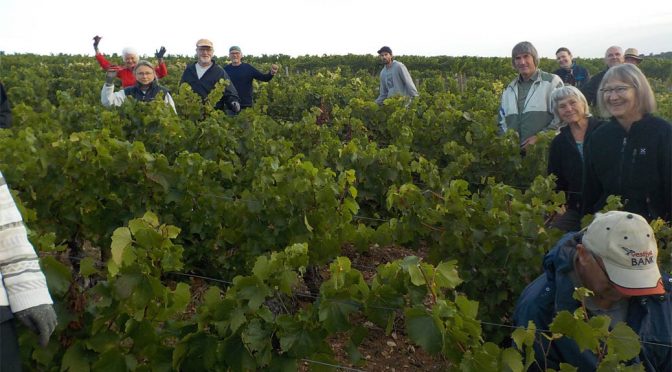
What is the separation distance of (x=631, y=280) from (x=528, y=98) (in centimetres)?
321

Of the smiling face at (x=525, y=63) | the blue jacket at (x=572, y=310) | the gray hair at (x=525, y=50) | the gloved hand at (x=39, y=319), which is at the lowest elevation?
the blue jacket at (x=572, y=310)

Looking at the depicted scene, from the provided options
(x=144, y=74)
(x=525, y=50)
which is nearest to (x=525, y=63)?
(x=525, y=50)

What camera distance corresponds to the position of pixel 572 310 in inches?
83.1

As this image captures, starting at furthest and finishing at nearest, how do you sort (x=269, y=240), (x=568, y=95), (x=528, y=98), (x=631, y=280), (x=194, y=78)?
(x=194, y=78) → (x=528, y=98) → (x=568, y=95) → (x=269, y=240) → (x=631, y=280)

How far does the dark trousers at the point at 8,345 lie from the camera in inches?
72.7

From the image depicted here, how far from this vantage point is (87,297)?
8.20 feet

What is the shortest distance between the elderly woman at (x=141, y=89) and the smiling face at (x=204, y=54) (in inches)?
32.9

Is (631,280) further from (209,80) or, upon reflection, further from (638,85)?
(209,80)

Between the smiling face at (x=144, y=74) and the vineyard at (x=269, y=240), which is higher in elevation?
the smiling face at (x=144, y=74)

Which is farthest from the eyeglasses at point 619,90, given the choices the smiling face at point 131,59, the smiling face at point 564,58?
the smiling face at point 564,58

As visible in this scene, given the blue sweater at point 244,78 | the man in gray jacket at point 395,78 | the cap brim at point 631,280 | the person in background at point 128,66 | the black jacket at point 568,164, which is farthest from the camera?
the man in gray jacket at point 395,78

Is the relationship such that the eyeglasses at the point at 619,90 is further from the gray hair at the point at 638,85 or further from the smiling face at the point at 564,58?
the smiling face at the point at 564,58

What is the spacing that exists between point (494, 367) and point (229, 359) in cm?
91

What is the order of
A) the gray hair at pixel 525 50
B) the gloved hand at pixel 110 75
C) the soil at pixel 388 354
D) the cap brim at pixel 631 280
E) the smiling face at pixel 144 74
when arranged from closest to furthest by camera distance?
1. the cap brim at pixel 631 280
2. the soil at pixel 388 354
3. the gray hair at pixel 525 50
4. the smiling face at pixel 144 74
5. the gloved hand at pixel 110 75
